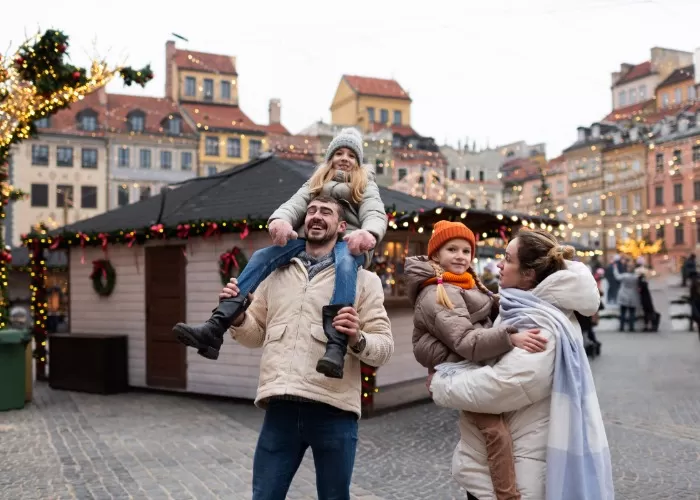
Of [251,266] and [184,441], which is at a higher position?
[251,266]

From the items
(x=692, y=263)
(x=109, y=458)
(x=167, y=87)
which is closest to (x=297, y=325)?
(x=109, y=458)

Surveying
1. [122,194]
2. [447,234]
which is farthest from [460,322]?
[122,194]

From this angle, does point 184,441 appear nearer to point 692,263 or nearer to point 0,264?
point 0,264

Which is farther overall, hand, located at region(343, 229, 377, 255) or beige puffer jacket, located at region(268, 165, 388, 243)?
beige puffer jacket, located at region(268, 165, 388, 243)

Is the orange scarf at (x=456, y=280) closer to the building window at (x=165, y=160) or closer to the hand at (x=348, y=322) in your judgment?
the hand at (x=348, y=322)

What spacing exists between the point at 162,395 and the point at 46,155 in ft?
138

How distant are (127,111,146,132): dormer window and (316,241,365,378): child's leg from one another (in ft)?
164

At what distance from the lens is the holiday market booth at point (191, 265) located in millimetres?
9766

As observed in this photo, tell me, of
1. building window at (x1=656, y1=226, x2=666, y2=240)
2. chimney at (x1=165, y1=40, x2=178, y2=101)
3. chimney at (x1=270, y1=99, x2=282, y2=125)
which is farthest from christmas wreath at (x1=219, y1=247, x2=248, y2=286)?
building window at (x1=656, y1=226, x2=666, y2=240)

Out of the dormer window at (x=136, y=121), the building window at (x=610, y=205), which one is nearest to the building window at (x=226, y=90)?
the dormer window at (x=136, y=121)

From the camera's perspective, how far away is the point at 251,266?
3.14 m

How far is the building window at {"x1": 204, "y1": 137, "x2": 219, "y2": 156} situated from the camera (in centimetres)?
5175

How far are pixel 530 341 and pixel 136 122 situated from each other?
50.8m

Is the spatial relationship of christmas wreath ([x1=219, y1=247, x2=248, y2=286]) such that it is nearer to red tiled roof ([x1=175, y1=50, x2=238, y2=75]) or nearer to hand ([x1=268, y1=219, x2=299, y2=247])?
hand ([x1=268, y1=219, x2=299, y2=247])
